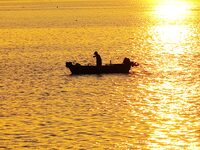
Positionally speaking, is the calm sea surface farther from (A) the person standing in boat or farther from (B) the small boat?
(A) the person standing in boat

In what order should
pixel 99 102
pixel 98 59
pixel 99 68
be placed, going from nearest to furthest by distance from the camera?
pixel 99 102
pixel 98 59
pixel 99 68

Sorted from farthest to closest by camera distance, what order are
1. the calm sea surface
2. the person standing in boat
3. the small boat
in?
the small boat → the person standing in boat → the calm sea surface

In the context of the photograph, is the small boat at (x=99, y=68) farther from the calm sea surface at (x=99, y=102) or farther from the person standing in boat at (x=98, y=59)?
the calm sea surface at (x=99, y=102)

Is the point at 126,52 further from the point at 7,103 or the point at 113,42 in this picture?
the point at 7,103

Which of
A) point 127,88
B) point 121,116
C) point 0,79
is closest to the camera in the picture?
point 121,116

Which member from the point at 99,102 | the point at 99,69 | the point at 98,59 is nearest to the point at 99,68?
the point at 99,69

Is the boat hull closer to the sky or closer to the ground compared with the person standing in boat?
closer to the ground

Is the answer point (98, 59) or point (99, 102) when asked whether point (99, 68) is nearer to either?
point (98, 59)

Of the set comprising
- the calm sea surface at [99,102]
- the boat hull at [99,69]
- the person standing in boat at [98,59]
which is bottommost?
the calm sea surface at [99,102]

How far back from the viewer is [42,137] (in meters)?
33.5

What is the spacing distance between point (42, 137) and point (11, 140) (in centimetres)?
164

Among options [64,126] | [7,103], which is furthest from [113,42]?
[64,126]

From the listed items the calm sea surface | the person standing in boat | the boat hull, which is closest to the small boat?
the boat hull

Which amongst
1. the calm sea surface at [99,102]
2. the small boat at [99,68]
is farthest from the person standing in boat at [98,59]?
the calm sea surface at [99,102]
